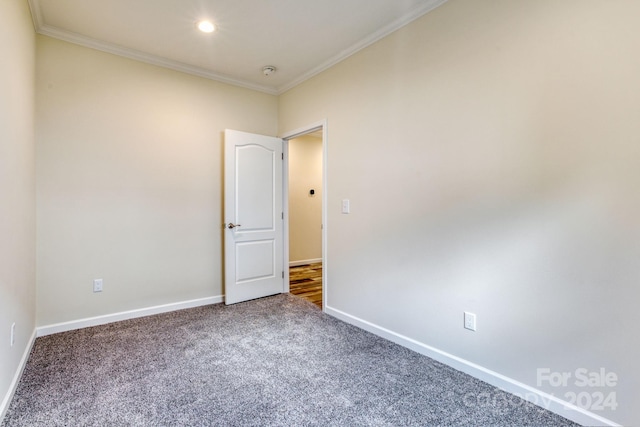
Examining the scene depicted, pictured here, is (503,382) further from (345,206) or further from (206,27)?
(206,27)

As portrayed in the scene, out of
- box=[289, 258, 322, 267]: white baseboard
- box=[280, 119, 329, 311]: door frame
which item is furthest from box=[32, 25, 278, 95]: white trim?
box=[289, 258, 322, 267]: white baseboard

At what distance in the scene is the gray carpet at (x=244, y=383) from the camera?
5.51ft

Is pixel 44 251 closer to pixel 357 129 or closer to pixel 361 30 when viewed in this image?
pixel 357 129

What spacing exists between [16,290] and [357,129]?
111 inches

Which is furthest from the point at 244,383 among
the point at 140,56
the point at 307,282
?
the point at 140,56

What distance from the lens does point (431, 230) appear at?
232 cm

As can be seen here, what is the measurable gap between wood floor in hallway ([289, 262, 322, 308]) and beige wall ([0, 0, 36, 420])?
8.38ft

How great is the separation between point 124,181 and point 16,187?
1098 mm

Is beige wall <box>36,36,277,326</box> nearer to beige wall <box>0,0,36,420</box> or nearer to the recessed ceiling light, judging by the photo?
beige wall <box>0,0,36,420</box>

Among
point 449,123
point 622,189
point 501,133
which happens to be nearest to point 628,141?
point 622,189

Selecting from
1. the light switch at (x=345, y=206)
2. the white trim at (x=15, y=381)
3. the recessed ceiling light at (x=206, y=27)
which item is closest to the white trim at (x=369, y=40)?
the recessed ceiling light at (x=206, y=27)

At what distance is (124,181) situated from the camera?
3.06m

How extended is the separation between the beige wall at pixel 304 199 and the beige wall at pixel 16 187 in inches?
147

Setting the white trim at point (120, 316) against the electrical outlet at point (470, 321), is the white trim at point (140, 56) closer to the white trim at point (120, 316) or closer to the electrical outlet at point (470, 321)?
the white trim at point (120, 316)
